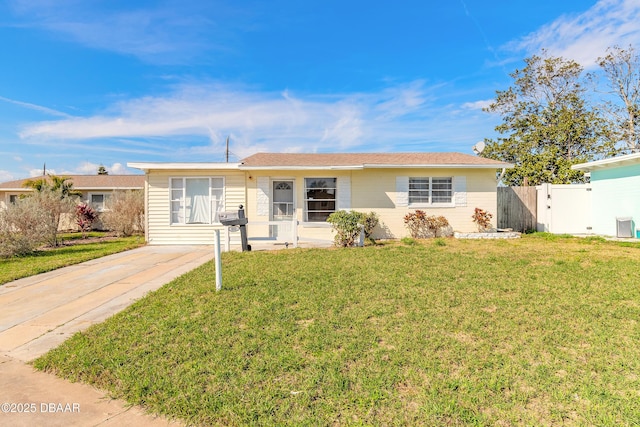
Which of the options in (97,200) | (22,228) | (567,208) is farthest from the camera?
(97,200)

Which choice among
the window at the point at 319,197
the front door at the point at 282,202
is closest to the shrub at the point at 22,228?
the front door at the point at 282,202

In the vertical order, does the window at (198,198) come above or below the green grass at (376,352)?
above

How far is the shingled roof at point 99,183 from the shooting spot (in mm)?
19328

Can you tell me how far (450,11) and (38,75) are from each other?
1743 centimetres

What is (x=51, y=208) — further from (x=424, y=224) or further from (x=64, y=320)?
(x=424, y=224)

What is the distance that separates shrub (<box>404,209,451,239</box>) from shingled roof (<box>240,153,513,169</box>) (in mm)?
1906

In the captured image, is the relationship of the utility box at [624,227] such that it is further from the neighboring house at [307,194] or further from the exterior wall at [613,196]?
the neighboring house at [307,194]

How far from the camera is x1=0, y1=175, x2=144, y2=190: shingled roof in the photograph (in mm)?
19328

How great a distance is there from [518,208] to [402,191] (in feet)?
19.2

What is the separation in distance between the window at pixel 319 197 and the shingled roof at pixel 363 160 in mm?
731

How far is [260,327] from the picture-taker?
3.67 meters

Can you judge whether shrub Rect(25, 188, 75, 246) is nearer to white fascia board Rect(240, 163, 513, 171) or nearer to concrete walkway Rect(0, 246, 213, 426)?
concrete walkway Rect(0, 246, 213, 426)

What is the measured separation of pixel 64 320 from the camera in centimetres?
421

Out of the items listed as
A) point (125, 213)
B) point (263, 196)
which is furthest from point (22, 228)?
point (263, 196)
